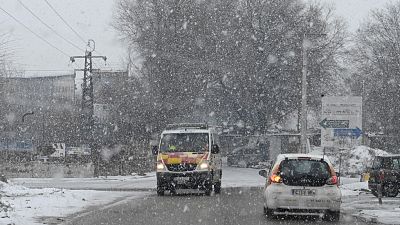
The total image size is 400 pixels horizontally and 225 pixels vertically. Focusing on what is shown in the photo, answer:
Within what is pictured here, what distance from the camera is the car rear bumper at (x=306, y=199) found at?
529 inches

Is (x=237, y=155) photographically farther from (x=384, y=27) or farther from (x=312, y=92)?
(x=384, y=27)

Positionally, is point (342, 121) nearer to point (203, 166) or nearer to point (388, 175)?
point (388, 175)

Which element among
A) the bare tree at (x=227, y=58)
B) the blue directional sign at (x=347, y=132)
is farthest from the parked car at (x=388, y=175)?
the bare tree at (x=227, y=58)

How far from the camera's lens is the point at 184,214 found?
14688 millimetres

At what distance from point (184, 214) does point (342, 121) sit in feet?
44.3

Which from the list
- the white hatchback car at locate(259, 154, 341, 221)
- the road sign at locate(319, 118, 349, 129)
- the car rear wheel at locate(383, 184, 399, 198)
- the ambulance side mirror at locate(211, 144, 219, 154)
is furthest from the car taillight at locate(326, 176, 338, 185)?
the road sign at locate(319, 118, 349, 129)

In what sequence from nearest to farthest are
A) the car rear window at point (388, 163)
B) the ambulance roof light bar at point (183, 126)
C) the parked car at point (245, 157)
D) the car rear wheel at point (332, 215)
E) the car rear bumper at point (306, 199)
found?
the car rear bumper at point (306, 199), the car rear wheel at point (332, 215), the ambulance roof light bar at point (183, 126), the car rear window at point (388, 163), the parked car at point (245, 157)

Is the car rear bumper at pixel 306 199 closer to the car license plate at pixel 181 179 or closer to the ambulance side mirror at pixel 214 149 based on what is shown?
the car license plate at pixel 181 179

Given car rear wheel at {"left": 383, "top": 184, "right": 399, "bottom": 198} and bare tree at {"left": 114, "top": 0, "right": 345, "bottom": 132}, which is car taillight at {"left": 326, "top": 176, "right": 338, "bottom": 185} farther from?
bare tree at {"left": 114, "top": 0, "right": 345, "bottom": 132}

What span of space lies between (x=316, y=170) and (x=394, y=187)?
10.6 m

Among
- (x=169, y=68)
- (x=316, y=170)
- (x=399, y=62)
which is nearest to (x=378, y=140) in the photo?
(x=399, y=62)

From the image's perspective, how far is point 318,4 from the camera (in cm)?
5378

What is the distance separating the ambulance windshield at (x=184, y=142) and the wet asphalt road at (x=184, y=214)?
2.78 meters

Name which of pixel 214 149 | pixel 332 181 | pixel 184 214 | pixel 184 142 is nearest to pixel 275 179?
pixel 332 181
